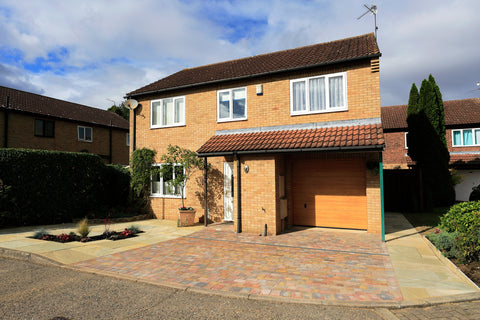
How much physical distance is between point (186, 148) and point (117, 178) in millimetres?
A: 4539

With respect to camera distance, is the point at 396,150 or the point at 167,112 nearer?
the point at 167,112

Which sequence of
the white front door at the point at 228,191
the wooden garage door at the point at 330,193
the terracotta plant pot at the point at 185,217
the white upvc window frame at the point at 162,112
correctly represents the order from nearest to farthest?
1. the wooden garage door at the point at 330,193
2. the terracotta plant pot at the point at 185,217
3. the white front door at the point at 228,191
4. the white upvc window frame at the point at 162,112

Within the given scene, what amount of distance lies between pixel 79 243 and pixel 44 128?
16431 mm

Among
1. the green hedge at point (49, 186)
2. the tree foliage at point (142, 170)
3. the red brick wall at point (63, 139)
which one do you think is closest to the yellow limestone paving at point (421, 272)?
the tree foliage at point (142, 170)

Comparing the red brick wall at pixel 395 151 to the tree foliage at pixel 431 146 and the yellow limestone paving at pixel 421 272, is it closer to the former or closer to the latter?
the tree foliage at pixel 431 146

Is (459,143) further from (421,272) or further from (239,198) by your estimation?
(421,272)

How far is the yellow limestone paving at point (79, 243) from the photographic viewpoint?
702 cm

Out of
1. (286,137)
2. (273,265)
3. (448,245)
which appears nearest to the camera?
(273,265)

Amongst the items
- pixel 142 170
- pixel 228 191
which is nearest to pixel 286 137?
pixel 228 191

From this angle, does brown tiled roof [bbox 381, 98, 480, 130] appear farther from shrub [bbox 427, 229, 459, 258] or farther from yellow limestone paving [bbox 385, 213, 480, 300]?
shrub [bbox 427, 229, 459, 258]

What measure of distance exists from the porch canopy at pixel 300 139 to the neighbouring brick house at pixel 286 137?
0.03 m

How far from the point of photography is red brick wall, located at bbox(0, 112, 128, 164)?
61.8ft

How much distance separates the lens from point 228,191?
1148cm

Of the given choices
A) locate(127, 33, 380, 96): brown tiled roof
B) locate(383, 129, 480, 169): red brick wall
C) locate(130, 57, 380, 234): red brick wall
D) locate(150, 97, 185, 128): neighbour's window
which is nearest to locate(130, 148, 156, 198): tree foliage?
locate(130, 57, 380, 234): red brick wall
